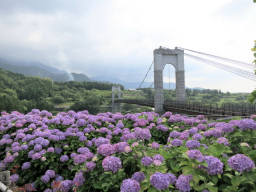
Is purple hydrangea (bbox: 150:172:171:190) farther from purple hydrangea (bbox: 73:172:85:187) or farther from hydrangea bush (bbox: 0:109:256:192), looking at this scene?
purple hydrangea (bbox: 73:172:85:187)

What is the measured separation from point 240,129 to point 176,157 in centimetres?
99

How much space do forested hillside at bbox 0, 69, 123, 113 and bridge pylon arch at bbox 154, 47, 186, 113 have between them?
44.4 m

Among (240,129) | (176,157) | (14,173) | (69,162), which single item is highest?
(240,129)

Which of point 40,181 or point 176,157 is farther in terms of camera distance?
point 40,181

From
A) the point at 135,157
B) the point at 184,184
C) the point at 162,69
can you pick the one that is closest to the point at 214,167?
the point at 184,184

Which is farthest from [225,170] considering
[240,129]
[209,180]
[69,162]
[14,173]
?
[14,173]

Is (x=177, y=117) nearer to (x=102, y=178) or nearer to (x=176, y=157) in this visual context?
(x=176, y=157)

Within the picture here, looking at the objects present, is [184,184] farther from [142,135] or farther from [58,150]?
[58,150]

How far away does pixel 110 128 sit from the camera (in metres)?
4.48

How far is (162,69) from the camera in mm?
25062

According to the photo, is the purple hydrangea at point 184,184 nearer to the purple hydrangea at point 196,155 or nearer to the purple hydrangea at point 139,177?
the purple hydrangea at point 196,155

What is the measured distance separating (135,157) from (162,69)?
2370 cm

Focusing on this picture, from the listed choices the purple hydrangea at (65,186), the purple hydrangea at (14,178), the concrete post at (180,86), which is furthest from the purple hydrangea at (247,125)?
the concrete post at (180,86)

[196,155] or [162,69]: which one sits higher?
[162,69]
